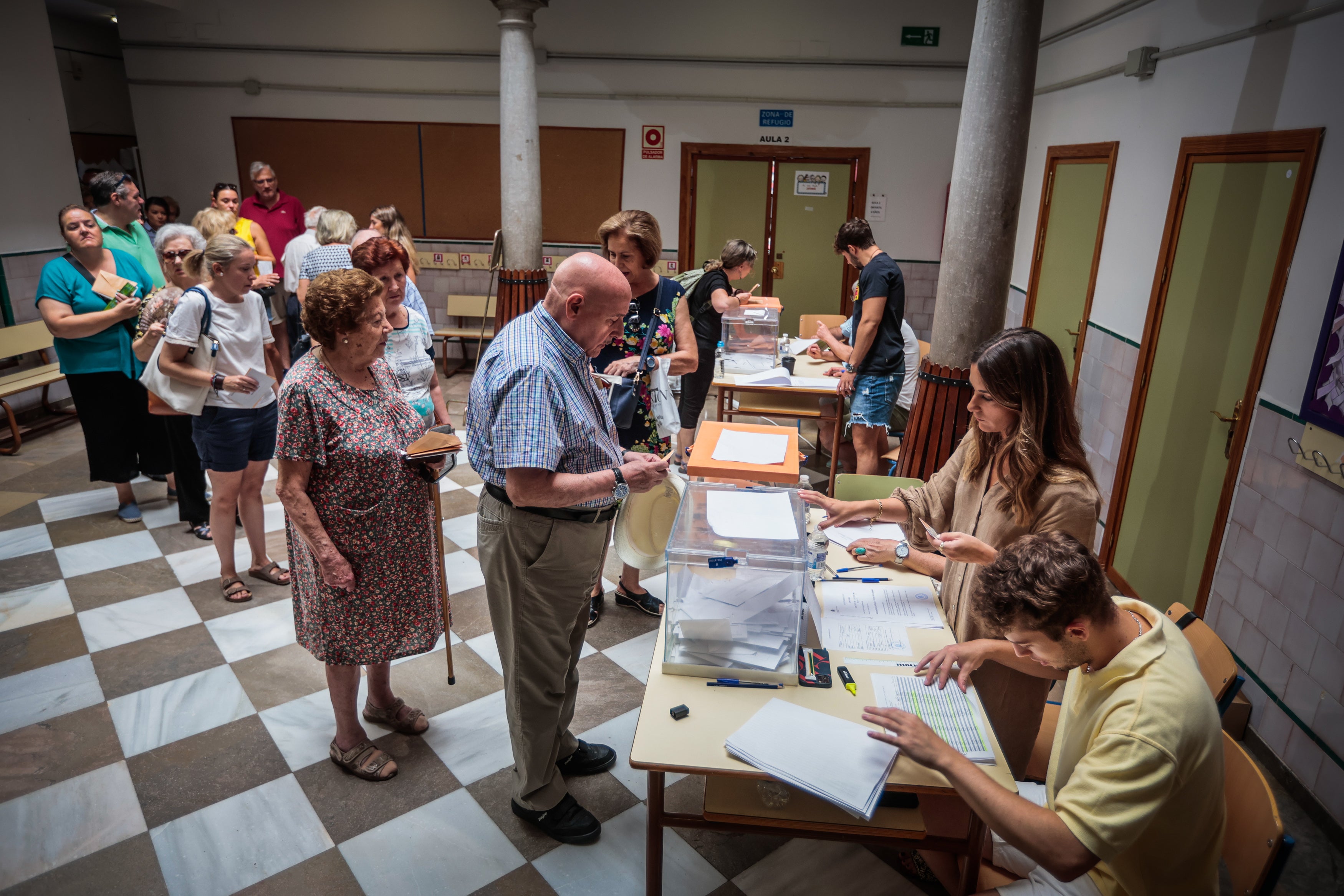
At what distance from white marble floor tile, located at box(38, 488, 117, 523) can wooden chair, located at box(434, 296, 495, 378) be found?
352 centimetres

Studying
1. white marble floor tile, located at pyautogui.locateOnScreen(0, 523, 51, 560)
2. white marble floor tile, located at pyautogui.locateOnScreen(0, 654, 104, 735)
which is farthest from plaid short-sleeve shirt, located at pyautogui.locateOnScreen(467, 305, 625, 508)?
white marble floor tile, located at pyautogui.locateOnScreen(0, 523, 51, 560)

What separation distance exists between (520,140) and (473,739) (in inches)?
212

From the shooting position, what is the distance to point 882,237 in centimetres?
813

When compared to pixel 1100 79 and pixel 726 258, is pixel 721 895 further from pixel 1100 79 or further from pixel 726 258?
pixel 1100 79

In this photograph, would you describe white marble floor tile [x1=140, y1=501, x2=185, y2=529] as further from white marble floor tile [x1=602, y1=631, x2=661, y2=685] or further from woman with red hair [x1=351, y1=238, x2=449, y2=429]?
white marble floor tile [x1=602, y1=631, x2=661, y2=685]

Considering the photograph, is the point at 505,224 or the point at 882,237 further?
the point at 882,237

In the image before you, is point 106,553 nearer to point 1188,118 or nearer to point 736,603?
point 736,603

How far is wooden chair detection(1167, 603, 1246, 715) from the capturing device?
6.46 feet

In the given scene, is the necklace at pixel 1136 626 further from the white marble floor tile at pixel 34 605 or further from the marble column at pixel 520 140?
the marble column at pixel 520 140

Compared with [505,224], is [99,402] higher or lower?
lower

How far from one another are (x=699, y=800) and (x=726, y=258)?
12.2 ft

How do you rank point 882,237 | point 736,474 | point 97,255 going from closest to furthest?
point 736,474 < point 97,255 < point 882,237

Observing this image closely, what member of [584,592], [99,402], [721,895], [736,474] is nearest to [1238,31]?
[736,474]

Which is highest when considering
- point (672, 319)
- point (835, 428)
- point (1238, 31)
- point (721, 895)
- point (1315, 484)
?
point (1238, 31)
